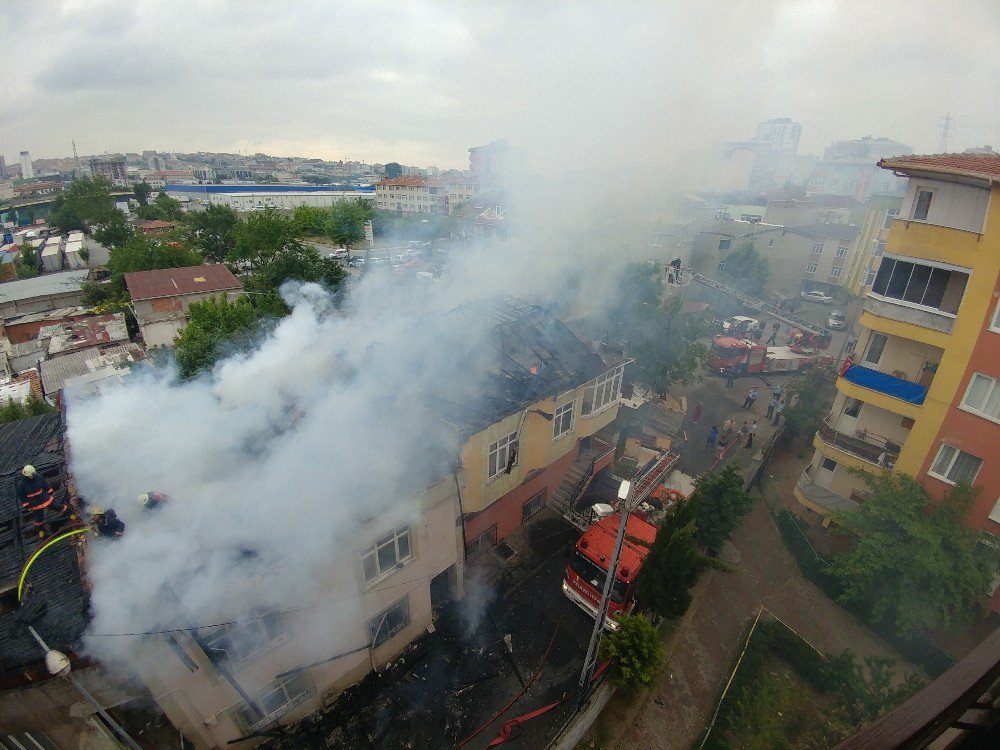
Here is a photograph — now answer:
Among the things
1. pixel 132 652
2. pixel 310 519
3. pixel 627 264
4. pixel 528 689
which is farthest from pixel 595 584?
pixel 627 264

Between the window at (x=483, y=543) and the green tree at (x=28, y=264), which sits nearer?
the window at (x=483, y=543)

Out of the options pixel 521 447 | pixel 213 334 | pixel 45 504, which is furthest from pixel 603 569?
pixel 213 334

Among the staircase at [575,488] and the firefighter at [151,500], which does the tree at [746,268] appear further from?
the firefighter at [151,500]

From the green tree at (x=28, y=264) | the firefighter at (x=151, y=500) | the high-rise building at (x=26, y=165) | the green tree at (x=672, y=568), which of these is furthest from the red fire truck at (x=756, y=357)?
the high-rise building at (x=26, y=165)

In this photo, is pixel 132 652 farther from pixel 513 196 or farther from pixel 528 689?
pixel 513 196

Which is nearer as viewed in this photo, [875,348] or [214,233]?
[875,348]

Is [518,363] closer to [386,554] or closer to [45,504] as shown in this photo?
[386,554]

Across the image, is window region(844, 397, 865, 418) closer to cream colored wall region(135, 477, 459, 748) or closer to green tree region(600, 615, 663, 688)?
green tree region(600, 615, 663, 688)

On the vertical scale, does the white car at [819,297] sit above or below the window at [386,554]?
above
